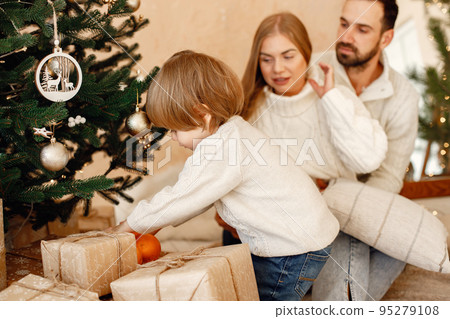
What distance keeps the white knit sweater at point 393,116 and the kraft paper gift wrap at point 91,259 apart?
Result: 3.87 feet

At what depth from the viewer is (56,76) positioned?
1250mm

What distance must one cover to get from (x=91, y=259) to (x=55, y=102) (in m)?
0.45

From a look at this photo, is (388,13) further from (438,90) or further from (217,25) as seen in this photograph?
(217,25)

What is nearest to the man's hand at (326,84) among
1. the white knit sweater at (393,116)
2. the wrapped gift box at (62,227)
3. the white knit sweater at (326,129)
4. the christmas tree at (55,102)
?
the white knit sweater at (326,129)

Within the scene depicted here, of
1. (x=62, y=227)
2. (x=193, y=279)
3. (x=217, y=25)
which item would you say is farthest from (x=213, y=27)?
(x=193, y=279)

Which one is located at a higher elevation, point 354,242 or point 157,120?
point 157,120

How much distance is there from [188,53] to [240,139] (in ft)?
1.02

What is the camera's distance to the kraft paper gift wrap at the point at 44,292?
1.08 m

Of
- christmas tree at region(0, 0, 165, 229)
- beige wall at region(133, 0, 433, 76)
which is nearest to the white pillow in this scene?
christmas tree at region(0, 0, 165, 229)

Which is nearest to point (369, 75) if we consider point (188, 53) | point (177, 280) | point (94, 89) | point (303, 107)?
point (303, 107)

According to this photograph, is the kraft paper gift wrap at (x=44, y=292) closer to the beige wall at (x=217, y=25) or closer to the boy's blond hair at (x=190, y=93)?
the boy's blond hair at (x=190, y=93)
